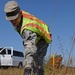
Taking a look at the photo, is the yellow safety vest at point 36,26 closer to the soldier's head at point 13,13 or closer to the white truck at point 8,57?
the soldier's head at point 13,13

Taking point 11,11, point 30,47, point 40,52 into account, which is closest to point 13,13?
point 11,11

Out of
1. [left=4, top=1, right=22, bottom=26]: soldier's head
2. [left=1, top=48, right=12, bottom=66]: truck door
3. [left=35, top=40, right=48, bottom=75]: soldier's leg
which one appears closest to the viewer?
[left=4, top=1, right=22, bottom=26]: soldier's head

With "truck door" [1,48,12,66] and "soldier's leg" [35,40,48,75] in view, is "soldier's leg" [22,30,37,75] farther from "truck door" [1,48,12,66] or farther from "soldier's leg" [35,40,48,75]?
"truck door" [1,48,12,66]

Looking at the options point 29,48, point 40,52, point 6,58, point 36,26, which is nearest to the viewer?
point 29,48

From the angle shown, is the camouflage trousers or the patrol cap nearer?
the camouflage trousers

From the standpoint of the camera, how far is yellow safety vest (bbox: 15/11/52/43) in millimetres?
4411

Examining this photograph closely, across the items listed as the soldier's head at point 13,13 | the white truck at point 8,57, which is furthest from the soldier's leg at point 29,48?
the white truck at point 8,57

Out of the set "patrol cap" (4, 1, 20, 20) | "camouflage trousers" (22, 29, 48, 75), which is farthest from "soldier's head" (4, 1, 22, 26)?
"camouflage trousers" (22, 29, 48, 75)

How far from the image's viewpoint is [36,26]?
4480mm

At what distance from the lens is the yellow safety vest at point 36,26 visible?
4.41 meters

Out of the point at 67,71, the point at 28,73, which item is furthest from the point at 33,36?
the point at 67,71

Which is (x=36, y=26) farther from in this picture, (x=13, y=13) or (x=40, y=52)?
(x=40, y=52)

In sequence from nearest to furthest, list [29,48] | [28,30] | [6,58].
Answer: [29,48], [28,30], [6,58]

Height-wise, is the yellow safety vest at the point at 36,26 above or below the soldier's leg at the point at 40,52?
above
